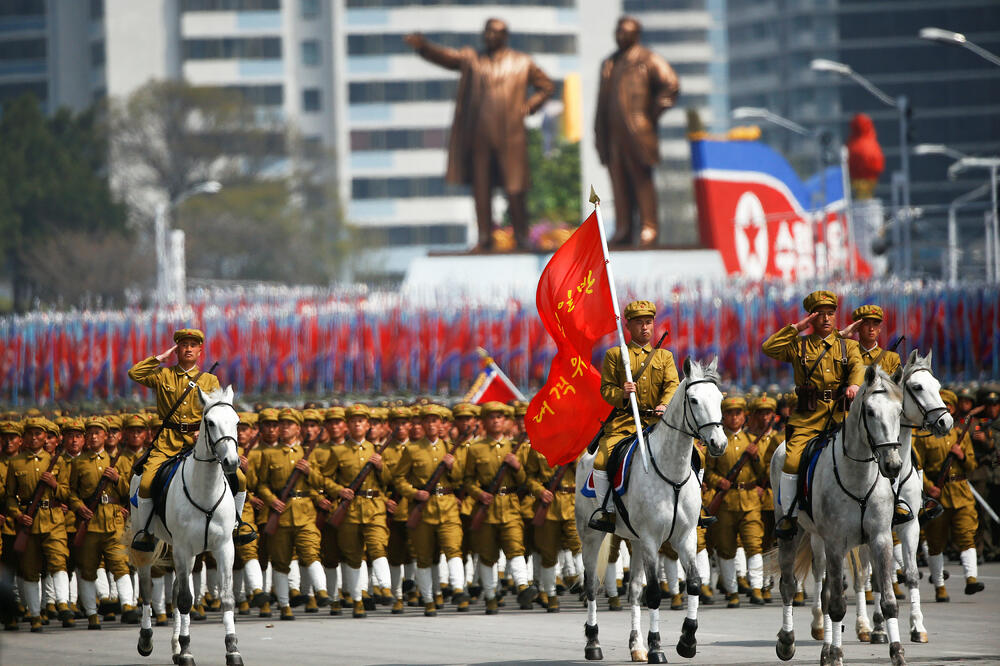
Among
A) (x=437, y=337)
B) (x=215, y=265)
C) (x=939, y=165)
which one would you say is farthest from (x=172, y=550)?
(x=939, y=165)

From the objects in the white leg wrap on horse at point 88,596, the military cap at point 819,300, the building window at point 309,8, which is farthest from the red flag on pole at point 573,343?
the building window at point 309,8

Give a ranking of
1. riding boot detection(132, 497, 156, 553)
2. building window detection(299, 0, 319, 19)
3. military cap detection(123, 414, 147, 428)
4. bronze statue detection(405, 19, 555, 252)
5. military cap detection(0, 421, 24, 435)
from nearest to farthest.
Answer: riding boot detection(132, 497, 156, 553), military cap detection(123, 414, 147, 428), military cap detection(0, 421, 24, 435), bronze statue detection(405, 19, 555, 252), building window detection(299, 0, 319, 19)

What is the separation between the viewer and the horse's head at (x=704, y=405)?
36.9ft

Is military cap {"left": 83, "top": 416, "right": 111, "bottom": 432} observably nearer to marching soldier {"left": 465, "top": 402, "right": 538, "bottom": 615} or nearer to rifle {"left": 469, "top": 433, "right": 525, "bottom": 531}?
marching soldier {"left": 465, "top": 402, "right": 538, "bottom": 615}

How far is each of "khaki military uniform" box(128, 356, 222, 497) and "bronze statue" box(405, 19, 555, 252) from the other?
23465mm

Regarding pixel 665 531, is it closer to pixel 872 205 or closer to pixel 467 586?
pixel 467 586

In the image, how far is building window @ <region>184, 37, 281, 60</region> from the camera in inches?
3844

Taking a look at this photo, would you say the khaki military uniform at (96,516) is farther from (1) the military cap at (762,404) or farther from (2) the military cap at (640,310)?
(1) the military cap at (762,404)

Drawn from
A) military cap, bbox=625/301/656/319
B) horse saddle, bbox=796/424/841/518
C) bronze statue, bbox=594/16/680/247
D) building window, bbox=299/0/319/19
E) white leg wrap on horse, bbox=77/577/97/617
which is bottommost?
white leg wrap on horse, bbox=77/577/97/617

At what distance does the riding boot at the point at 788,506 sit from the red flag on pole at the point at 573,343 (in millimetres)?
1488

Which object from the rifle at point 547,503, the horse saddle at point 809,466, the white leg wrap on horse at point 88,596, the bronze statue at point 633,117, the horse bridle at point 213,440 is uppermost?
the bronze statue at point 633,117

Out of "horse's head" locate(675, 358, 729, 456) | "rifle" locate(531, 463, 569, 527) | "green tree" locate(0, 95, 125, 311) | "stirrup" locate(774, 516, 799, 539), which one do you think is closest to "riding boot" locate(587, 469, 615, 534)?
"horse's head" locate(675, 358, 729, 456)

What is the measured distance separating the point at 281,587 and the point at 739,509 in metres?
4.28

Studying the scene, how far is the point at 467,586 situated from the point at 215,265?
213 ft
